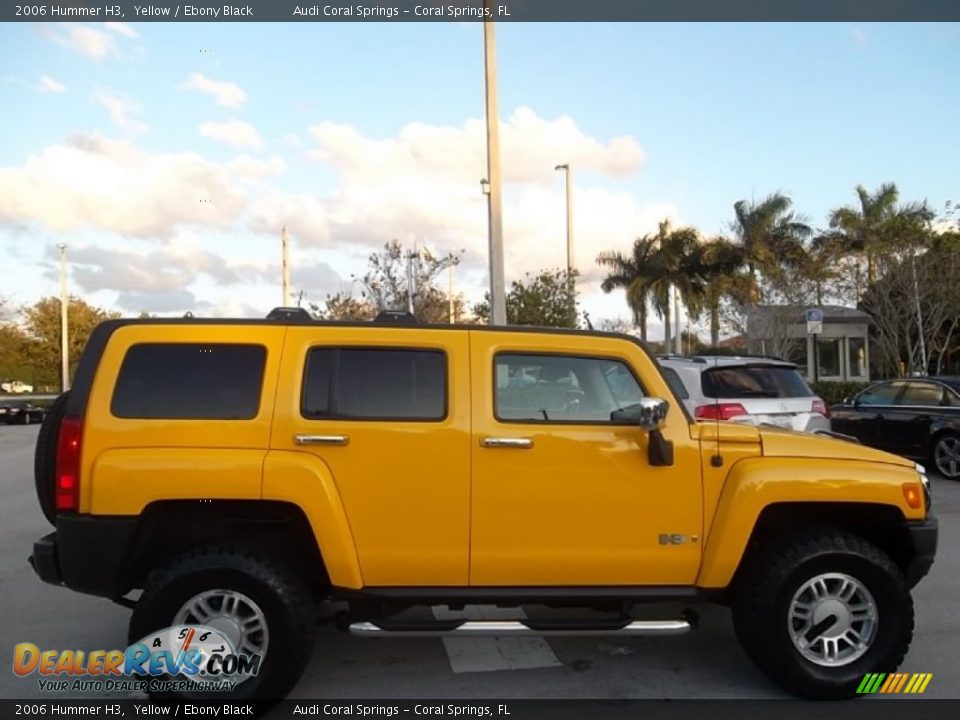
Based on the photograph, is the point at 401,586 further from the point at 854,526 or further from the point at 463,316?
the point at 463,316

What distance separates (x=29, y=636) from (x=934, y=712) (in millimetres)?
5337

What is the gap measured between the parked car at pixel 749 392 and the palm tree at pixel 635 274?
26.7 meters

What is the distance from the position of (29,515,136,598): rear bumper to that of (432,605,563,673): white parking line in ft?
6.04

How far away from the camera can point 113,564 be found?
3840 mm

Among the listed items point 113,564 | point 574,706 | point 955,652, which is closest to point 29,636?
point 113,564

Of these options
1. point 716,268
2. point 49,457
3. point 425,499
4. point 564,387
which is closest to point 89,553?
point 49,457

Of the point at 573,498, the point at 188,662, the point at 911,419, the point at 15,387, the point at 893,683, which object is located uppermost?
the point at 15,387

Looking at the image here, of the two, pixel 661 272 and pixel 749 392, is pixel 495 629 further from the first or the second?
pixel 661 272

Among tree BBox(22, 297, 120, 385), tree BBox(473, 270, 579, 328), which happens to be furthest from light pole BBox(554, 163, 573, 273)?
tree BBox(22, 297, 120, 385)

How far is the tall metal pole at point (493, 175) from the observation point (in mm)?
14320

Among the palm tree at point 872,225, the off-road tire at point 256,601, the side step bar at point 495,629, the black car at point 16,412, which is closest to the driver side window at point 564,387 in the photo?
the side step bar at point 495,629

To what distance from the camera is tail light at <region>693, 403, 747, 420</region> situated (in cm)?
789

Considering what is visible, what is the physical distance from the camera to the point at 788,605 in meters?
4.00

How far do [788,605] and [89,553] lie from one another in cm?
354
